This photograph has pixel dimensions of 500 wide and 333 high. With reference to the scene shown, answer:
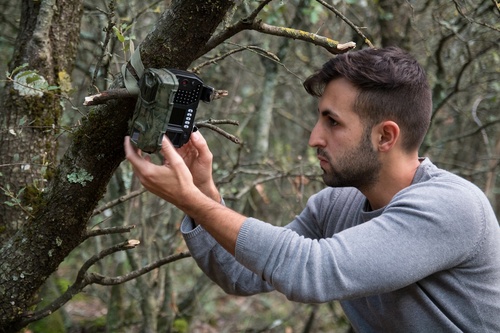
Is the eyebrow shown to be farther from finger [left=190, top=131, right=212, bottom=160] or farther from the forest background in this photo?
finger [left=190, top=131, right=212, bottom=160]

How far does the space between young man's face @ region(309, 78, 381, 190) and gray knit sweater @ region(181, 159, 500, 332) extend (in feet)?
0.65

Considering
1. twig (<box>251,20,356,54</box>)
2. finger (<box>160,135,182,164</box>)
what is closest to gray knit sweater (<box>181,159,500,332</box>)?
finger (<box>160,135,182,164</box>)

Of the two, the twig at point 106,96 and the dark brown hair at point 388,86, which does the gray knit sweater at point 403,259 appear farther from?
the twig at point 106,96

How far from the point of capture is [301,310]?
293 inches

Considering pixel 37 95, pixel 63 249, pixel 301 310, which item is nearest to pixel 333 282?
A: pixel 63 249

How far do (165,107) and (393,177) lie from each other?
98cm

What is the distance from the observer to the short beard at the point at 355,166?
223 centimetres

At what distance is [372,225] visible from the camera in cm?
197

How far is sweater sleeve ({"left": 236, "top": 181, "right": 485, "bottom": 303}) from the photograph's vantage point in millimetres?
1894

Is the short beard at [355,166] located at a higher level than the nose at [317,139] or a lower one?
lower

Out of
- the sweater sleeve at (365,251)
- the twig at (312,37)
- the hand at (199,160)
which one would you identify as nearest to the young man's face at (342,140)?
the twig at (312,37)

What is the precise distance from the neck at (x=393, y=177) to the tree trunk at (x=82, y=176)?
838 mm

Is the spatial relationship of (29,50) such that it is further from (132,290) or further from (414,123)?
(132,290)

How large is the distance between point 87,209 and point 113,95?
0.53 m
